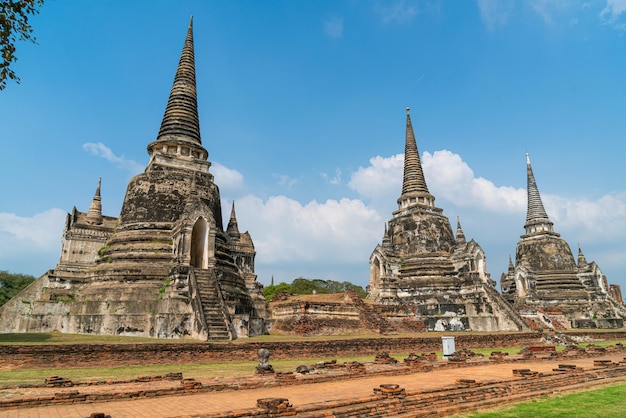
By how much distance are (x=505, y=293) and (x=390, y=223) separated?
1359cm

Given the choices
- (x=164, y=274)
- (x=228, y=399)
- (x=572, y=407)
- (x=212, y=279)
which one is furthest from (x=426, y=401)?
(x=164, y=274)

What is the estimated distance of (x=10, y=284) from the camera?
4631 cm

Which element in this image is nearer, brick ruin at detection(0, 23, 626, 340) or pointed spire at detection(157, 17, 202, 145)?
brick ruin at detection(0, 23, 626, 340)

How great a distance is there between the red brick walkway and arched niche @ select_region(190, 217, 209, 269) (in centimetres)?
1148

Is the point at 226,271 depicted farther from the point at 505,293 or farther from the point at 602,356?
the point at 505,293

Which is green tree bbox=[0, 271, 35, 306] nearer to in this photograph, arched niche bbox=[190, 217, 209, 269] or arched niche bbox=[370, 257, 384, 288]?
arched niche bbox=[190, 217, 209, 269]

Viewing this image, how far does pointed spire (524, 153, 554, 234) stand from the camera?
133ft

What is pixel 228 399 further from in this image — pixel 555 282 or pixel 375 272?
pixel 555 282

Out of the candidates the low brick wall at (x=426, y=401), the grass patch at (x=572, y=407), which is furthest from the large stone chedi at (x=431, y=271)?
the grass patch at (x=572, y=407)

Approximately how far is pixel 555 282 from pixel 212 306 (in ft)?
104

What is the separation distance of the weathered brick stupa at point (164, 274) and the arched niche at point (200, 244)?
48mm

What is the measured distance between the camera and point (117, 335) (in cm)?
1688

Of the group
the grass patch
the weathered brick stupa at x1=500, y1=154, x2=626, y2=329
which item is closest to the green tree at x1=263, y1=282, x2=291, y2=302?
the weathered brick stupa at x1=500, y1=154, x2=626, y2=329

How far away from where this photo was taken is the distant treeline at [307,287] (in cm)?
5558
